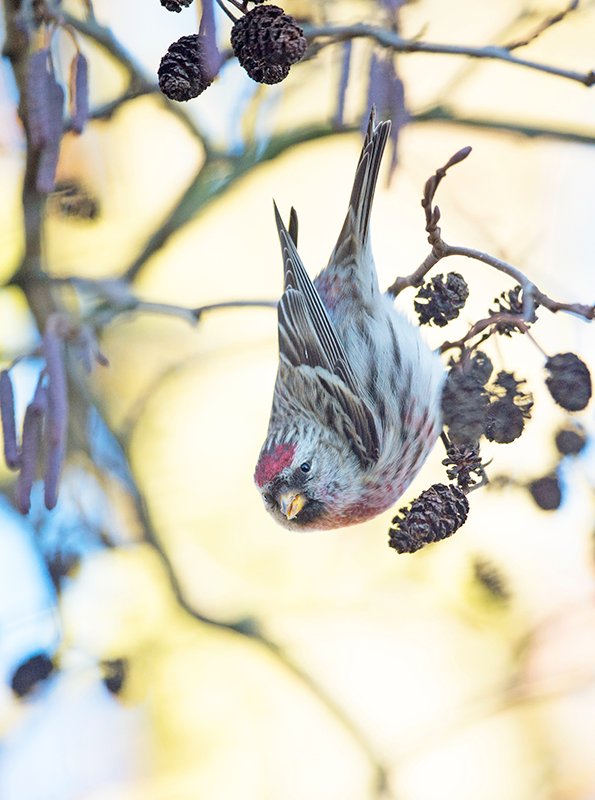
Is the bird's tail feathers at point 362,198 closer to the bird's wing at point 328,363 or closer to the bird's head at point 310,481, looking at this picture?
the bird's wing at point 328,363

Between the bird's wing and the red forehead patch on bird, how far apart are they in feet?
0.13

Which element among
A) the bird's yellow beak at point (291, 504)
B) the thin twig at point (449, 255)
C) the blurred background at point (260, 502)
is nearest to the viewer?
the thin twig at point (449, 255)

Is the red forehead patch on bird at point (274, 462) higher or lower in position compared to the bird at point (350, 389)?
lower

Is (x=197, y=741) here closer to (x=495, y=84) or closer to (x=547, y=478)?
(x=547, y=478)

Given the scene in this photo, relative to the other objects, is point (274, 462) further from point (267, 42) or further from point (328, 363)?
point (267, 42)

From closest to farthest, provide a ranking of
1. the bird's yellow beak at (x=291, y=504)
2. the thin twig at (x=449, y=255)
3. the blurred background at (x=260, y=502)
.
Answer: the thin twig at (x=449, y=255)
the bird's yellow beak at (x=291, y=504)
the blurred background at (x=260, y=502)

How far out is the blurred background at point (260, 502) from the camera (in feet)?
2.31

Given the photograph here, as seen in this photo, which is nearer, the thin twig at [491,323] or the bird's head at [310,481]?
the thin twig at [491,323]

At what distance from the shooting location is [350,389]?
0.60 m

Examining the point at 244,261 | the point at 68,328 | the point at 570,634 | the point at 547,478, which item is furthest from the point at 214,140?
the point at 570,634

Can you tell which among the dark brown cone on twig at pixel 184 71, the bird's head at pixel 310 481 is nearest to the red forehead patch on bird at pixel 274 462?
the bird's head at pixel 310 481

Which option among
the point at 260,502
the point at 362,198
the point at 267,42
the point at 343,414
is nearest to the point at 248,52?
the point at 267,42

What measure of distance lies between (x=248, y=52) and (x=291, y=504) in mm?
318

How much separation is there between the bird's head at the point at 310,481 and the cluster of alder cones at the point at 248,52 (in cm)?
26
